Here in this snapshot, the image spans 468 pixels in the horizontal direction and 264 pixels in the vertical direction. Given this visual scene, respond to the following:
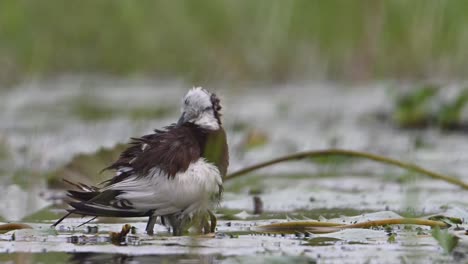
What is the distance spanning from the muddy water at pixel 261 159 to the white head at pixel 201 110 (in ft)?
1.75

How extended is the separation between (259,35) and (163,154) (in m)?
8.67

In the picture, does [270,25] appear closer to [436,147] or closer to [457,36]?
[457,36]

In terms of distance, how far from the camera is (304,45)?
13.6 meters

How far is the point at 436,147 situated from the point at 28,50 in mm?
6035

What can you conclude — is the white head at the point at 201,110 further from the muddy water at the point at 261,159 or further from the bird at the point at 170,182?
the muddy water at the point at 261,159

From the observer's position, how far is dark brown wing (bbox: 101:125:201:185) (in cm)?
457

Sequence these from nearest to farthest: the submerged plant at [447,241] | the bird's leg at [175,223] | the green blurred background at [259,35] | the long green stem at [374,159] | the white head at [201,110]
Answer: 1. the submerged plant at [447,241]
2. the bird's leg at [175,223]
3. the white head at [201,110]
4. the long green stem at [374,159]
5. the green blurred background at [259,35]

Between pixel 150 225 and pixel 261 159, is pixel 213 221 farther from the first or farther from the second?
pixel 261 159

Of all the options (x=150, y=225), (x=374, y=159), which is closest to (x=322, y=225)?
(x=150, y=225)

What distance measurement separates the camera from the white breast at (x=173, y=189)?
4531 mm

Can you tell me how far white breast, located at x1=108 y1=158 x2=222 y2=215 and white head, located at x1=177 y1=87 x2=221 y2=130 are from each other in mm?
356

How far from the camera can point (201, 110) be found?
4.96 m

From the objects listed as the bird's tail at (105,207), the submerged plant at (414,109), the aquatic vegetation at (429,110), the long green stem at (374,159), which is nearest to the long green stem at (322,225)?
the bird's tail at (105,207)

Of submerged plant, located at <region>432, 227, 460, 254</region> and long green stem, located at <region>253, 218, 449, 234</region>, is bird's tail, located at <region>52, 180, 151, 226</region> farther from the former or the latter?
submerged plant, located at <region>432, 227, 460, 254</region>
